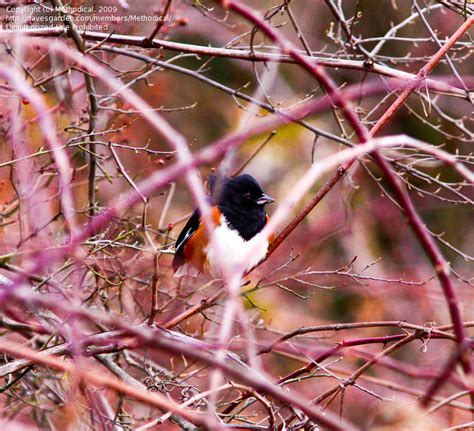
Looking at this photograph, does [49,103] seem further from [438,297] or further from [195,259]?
[438,297]

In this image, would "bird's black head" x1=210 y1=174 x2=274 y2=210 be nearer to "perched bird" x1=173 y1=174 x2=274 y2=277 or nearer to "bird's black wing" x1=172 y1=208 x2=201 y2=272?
"perched bird" x1=173 y1=174 x2=274 y2=277

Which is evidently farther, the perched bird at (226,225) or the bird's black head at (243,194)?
the bird's black head at (243,194)

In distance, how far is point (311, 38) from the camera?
7.64 m

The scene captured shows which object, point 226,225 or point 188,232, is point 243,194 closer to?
point 226,225

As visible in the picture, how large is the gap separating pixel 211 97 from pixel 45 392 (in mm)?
5526

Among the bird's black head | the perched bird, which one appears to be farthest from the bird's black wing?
the bird's black head

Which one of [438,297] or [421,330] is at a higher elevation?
[421,330]

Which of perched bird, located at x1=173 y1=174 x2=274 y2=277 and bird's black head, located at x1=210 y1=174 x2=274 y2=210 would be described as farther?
bird's black head, located at x1=210 y1=174 x2=274 y2=210

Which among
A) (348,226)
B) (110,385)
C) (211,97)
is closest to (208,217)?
(110,385)

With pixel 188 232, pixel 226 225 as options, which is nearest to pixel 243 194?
pixel 226 225

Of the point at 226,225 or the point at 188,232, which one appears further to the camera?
the point at 188,232

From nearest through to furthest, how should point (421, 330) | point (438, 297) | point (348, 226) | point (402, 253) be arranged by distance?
1. point (421, 330)
2. point (348, 226)
3. point (438, 297)
4. point (402, 253)

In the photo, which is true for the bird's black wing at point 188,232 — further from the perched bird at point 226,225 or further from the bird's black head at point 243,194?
the bird's black head at point 243,194

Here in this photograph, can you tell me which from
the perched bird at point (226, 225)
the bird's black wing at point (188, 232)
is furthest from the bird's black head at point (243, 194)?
the bird's black wing at point (188, 232)
